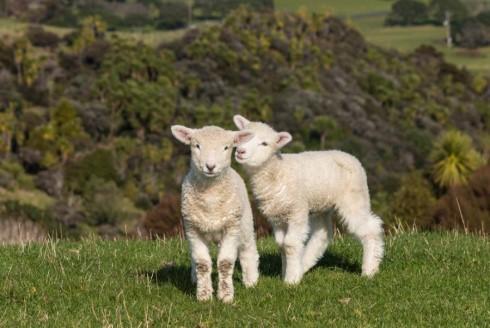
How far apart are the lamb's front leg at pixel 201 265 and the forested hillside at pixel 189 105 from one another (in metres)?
44.6

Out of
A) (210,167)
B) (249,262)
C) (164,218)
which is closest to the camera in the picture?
(210,167)

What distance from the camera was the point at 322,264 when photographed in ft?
34.6

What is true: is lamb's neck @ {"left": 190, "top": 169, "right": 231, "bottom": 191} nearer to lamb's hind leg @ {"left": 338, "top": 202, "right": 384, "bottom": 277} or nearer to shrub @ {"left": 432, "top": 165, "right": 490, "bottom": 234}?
lamb's hind leg @ {"left": 338, "top": 202, "right": 384, "bottom": 277}

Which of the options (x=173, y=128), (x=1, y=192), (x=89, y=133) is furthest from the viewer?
(x=89, y=133)

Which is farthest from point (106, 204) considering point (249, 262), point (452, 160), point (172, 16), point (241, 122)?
point (172, 16)

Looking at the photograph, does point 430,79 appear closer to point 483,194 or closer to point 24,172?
point 24,172


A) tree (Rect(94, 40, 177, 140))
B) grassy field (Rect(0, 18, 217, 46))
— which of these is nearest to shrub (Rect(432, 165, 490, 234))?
→ tree (Rect(94, 40, 177, 140))

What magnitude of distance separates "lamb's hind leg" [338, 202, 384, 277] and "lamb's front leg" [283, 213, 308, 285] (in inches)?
29.8

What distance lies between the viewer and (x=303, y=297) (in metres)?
8.55

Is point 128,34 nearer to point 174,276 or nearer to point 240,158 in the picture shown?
point 174,276

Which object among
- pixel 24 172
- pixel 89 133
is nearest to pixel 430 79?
pixel 89 133

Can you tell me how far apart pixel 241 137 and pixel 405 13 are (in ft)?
561

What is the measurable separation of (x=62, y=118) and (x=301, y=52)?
4392 centimetres

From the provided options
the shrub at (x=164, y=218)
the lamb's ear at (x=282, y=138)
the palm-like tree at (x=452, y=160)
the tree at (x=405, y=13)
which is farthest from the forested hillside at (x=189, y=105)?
the lamb's ear at (x=282, y=138)
